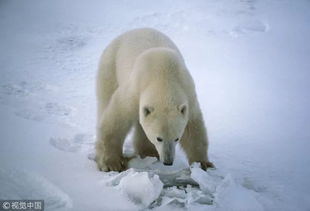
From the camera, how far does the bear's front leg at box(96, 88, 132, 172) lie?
4.21m

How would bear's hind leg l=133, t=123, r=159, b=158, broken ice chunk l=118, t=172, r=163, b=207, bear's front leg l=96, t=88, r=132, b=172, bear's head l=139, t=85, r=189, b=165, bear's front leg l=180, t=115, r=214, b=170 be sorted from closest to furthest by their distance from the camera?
broken ice chunk l=118, t=172, r=163, b=207 < bear's head l=139, t=85, r=189, b=165 < bear's front leg l=96, t=88, r=132, b=172 < bear's front leg l=180, t=115, r=214, b=170 < bear's hind leg l=133, t=123, r=159, b=158

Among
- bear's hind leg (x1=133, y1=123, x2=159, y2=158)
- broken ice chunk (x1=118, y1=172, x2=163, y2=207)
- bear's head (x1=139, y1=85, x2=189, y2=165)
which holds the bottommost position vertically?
bear's hind leg (x1=133, y1=123, x2=159, y2=158)

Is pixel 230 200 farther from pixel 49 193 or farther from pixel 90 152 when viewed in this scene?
pixel 90 152

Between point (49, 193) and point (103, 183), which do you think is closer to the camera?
point (49, 193)

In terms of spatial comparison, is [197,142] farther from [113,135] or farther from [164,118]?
[113,135]

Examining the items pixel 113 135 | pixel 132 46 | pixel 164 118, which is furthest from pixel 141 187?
pixel 132 46

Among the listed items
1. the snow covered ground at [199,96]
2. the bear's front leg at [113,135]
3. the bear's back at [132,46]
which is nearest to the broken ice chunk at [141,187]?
the snow covered ground at [199,96]

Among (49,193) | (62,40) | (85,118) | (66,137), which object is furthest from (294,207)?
(62,40)

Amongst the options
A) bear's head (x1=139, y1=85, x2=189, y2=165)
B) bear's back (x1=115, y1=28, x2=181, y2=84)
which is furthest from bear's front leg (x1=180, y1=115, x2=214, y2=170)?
bear's back (x1=115, y1=28, x2=181, y2=84)

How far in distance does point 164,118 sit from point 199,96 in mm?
Result: 3236

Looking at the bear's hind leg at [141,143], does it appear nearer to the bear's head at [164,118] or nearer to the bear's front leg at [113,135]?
the bear's front leg at [113,135]

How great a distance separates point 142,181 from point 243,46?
261 inches

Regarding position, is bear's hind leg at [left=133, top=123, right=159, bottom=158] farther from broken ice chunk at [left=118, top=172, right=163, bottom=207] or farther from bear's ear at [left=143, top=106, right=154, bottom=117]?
broken ice chunk at [left=118, top=172, right=163, bottom=207]

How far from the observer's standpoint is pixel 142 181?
330cm
